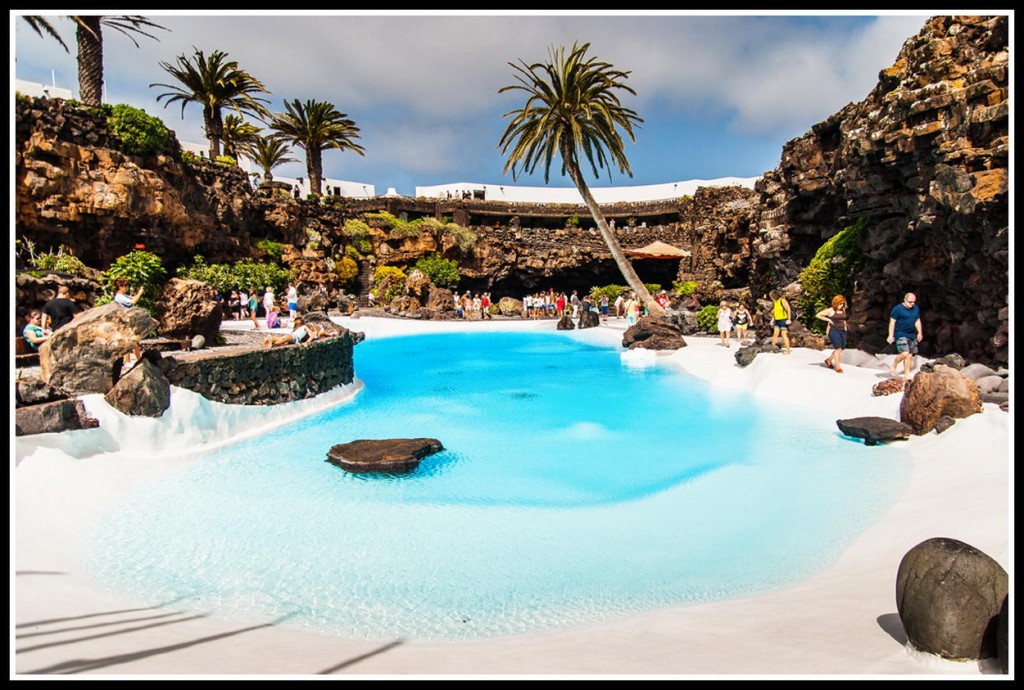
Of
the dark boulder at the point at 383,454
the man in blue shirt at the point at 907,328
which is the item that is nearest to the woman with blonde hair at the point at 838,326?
the man in blue shirt at the point at 907,328

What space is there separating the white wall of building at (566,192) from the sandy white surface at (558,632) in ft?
138

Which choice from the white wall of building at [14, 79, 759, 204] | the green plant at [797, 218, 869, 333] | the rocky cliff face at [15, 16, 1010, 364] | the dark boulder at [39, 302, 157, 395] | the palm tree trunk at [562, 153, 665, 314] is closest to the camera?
the dark boulder at [39, 302, 157, 395]

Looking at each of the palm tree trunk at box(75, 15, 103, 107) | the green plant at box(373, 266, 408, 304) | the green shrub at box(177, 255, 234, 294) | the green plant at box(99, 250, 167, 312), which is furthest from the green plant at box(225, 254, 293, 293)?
the green plant at box(99, 250, 167, 312)

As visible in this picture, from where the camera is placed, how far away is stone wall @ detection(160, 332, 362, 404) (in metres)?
8.23

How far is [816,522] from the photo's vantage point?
543 centimetres

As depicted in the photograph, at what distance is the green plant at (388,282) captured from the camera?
29359 mm

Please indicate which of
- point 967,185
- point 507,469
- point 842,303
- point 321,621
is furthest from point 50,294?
point 967,185

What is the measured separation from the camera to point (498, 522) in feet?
19.2

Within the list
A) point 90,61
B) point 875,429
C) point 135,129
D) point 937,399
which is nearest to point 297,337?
point 875,429

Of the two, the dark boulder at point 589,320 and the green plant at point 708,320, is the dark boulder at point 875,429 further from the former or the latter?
the dark boulder at point 589,320

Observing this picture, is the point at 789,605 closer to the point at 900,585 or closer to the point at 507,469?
the point at 900,585

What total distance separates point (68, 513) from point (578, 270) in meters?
34.4

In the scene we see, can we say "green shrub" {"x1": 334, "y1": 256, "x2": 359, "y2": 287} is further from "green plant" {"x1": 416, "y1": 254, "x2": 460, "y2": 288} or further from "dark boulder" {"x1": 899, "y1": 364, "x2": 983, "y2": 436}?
"dark boulder" {"x1": 899, "y1": 364, "x2": 983, "y2": 436}

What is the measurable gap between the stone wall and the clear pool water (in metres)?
0.86
